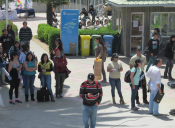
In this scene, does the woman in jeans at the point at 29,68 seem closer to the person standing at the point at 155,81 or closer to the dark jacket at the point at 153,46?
the person standing at the point at 155,81

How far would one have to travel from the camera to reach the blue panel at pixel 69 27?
18.5 metres

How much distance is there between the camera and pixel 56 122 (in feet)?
30.1

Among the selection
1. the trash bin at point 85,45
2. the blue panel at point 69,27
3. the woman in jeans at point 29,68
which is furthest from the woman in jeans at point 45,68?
the trash bin at point 85,45

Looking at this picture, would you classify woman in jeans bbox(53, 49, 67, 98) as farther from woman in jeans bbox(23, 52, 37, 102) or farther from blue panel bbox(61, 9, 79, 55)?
blue panel bbox(61, 9, 79, 55)

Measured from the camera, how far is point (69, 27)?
61.0ft

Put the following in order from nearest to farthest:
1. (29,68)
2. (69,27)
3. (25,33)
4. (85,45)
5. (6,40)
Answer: (29,68), (6,40), (25,33), (69,27), (85,45)

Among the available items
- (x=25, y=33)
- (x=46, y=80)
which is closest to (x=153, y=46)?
(x=46, y=80)

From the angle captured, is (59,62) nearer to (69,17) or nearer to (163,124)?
(163,124)

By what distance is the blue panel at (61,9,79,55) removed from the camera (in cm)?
1845

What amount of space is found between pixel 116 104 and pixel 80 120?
197 cm

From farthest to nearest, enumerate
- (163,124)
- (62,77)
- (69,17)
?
(69,17) → (62,77) → (163,124)

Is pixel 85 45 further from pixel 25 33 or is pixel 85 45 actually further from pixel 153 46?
pixel 153 46

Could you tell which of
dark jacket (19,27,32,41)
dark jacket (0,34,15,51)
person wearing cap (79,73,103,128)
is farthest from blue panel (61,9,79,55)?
person wearing cap (79,73,103,128)

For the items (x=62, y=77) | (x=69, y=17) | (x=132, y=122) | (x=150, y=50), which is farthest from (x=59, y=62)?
(x=69, y=17)
